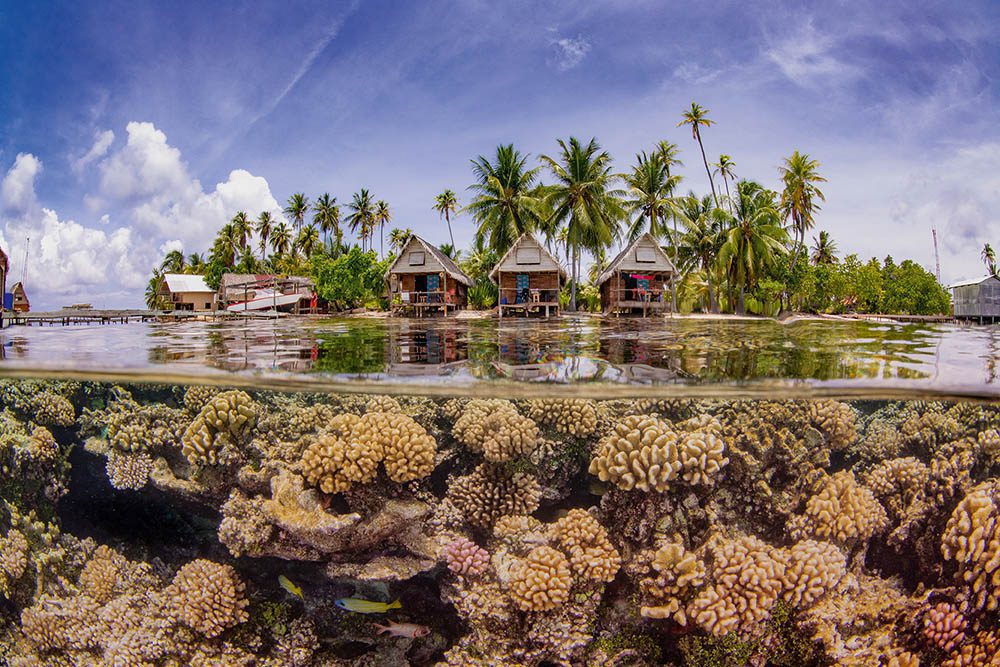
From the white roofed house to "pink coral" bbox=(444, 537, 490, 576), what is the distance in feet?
142

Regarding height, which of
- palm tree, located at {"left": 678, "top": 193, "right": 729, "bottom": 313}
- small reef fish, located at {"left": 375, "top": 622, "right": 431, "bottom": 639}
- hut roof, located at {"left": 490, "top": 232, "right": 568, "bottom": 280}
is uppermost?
palm tree, located at {"left": 678, "top": 193, "right": 729, "bottom": 313}

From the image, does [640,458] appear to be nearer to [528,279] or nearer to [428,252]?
[428,252]

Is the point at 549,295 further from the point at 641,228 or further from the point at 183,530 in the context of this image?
the point at 183,530

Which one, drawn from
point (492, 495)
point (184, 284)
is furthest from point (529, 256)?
point (184, 284)

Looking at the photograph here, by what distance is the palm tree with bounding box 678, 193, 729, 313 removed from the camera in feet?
116

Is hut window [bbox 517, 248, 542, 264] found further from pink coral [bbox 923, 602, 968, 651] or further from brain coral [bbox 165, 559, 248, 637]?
pink coral [bbox 923, 602, 968, 651]

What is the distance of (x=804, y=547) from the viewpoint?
434 cm

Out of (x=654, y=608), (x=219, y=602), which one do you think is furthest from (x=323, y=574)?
(x=654, y=608)

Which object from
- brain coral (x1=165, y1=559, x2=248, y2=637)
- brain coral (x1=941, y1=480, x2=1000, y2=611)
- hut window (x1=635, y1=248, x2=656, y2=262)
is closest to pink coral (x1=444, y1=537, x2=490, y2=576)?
brain coral (x1=165, y1=559, x2=248, y2=637)

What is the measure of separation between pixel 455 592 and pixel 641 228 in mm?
33488

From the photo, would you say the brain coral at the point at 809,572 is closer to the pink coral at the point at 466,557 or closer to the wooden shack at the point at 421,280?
the pink coral at the point at 466,557

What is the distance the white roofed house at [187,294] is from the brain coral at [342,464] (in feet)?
139

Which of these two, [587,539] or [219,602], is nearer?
[587,539]

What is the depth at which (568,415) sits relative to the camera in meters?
4.87
